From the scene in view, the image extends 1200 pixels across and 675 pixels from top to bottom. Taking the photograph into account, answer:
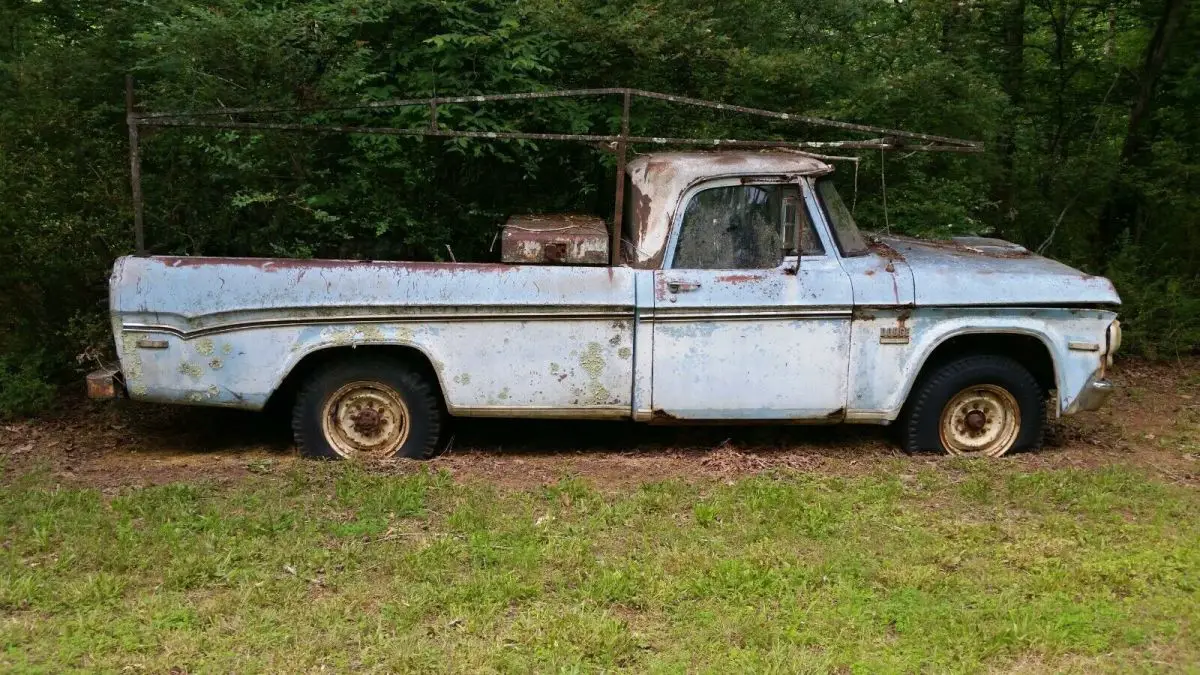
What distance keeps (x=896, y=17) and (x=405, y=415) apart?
247 inches

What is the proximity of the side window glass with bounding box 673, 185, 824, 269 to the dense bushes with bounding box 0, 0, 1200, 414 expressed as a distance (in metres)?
1.88

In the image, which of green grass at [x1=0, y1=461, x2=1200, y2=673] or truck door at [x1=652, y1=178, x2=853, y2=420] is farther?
truck door at [x1=652, y1=178, x2=853, y2=420]

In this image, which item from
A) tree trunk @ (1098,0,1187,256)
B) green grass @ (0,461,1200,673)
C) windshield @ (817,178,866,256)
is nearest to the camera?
green grass @ (0,461,1200,673)

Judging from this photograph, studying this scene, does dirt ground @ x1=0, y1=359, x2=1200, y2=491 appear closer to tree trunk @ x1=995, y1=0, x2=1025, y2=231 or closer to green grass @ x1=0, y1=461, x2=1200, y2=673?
green grass @ x1=0, y1=461, x2=1200, y2=673

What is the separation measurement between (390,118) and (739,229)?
283 centimetres

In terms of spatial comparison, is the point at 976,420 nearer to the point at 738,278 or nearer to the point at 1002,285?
the point at 1002,285

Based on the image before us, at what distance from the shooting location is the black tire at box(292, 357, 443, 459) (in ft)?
18.0

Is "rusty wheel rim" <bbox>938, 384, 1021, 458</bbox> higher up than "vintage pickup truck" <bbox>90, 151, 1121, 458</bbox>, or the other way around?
"vintage pickup truck" <bbox>90, 151, 1121, 458</bbox>

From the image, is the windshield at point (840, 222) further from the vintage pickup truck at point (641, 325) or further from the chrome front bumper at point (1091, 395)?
the chrome front bumper at point (1091, 395)

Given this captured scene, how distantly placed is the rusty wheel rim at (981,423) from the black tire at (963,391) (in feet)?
0.09

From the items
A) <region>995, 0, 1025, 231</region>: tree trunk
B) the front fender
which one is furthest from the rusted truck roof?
<region>995, 0, 1025, 231</region>: tree trunk

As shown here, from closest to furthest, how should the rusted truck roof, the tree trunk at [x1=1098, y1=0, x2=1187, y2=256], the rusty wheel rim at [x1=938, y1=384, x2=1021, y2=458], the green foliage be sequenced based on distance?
the rusted truck roof → the rusty wheel rim at [x1=938, y1=384, x2=1021, y2=458] → the green foliage → the tree trunk at [x1=1098, y1=0, x2=1187, y2=256]

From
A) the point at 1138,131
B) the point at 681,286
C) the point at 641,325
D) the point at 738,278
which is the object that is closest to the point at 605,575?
the point at 641,325

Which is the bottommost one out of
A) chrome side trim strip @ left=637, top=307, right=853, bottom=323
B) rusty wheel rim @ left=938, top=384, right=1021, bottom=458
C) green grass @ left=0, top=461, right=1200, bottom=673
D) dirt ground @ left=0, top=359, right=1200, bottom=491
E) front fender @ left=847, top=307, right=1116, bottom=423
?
green grass @ left=0, top=461, right=1200, bottom=673
